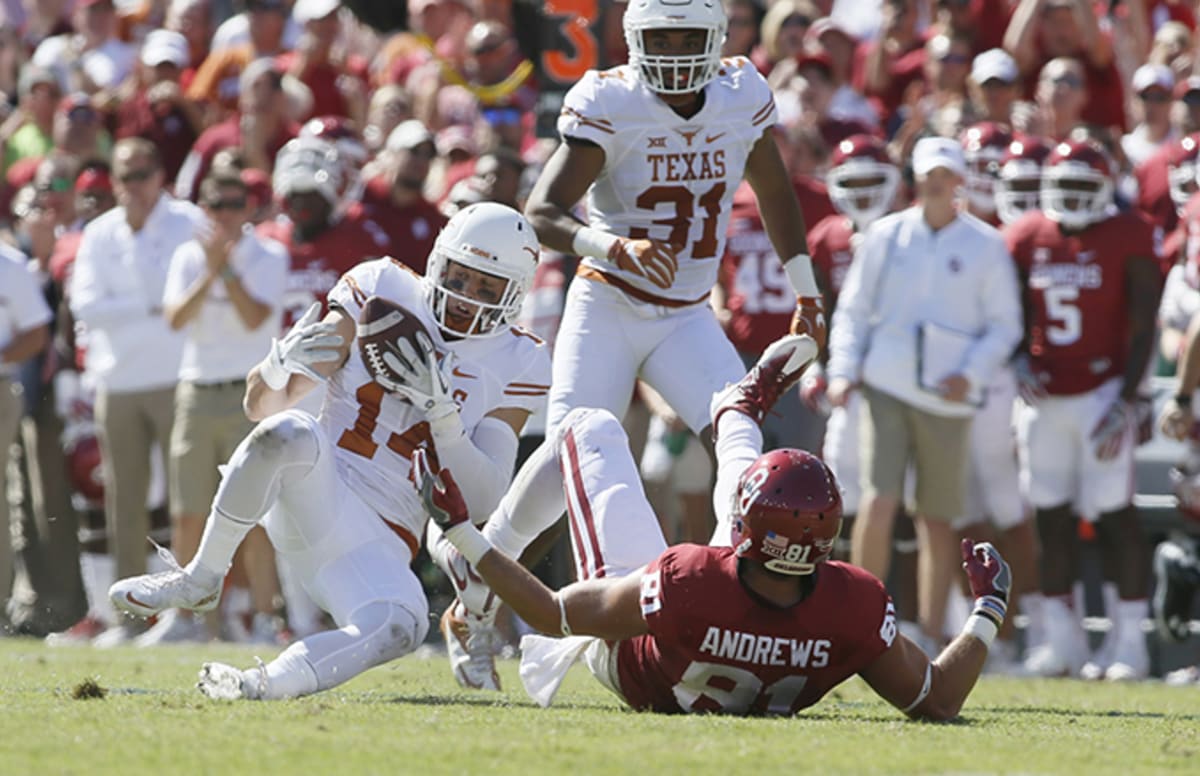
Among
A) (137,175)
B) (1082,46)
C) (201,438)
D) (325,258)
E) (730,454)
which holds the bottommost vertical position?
(201,438)

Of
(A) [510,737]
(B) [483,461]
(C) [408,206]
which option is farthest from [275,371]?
(C) [408,206]

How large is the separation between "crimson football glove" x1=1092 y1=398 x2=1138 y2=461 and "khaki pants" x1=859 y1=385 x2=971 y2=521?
0.60 m

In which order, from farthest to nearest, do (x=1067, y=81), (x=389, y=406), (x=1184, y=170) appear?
(x=1067, y=81) → (x=1184, y=170) → (x=389, y=406)

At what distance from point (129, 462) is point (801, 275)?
4793 mm

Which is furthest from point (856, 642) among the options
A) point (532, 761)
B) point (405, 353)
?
point (405, 353)

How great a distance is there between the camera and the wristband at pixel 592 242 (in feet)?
23.0

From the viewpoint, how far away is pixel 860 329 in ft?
32.6

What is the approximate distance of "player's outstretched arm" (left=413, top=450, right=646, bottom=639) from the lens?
5.63 meters

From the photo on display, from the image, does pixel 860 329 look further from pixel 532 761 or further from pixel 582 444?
pixel 532 761

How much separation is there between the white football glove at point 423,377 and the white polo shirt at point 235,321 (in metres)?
4.62

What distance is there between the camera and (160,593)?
6.00m

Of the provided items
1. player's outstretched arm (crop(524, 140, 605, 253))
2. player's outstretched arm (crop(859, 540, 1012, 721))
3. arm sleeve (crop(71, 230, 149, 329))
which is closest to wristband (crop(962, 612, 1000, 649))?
player's outstretched arm (crop(859, 540, 1012, 721))

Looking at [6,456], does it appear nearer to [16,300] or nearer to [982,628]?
[16,300]

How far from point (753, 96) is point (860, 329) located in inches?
104
